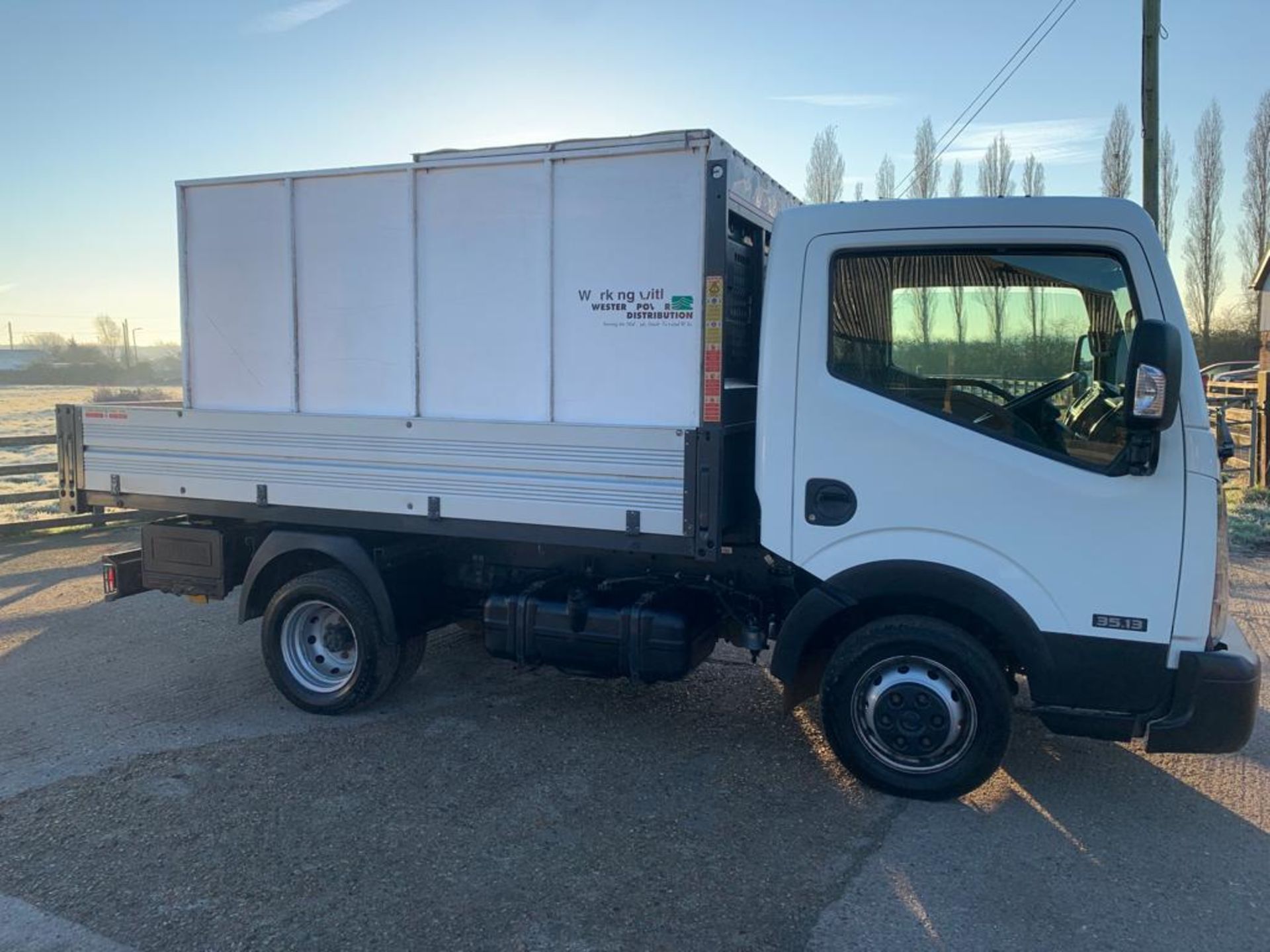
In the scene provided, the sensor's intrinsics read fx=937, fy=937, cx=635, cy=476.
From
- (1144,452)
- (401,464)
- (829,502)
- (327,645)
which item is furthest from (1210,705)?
(327,645)

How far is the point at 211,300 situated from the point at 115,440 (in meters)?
1.13

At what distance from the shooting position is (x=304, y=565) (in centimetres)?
562

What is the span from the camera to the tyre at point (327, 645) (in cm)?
533

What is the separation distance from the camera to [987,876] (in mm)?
3715

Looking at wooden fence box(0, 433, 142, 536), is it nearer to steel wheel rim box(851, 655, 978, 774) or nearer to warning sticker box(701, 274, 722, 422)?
warning sticker box(701, 274, 722, 422)

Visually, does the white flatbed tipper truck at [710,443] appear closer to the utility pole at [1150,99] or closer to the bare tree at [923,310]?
the bare tree at [923,310]

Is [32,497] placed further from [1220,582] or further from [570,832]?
[1220,582]

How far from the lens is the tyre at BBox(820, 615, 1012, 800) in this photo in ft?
13.7

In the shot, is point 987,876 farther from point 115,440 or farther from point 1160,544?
point 115,440

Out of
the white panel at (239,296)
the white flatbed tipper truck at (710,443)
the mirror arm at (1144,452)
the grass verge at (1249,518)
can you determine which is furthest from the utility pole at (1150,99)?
the white panel at (239,296)

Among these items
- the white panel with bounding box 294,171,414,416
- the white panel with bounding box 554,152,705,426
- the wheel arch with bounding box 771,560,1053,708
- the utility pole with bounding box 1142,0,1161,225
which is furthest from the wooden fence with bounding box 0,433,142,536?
the utility pole with bounding box 1142,0,1161,225

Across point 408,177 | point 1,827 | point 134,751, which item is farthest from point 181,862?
point 408,177

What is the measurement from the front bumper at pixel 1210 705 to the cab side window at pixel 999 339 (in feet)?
2.94

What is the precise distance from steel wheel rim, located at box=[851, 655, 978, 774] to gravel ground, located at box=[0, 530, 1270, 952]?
0.24 m
